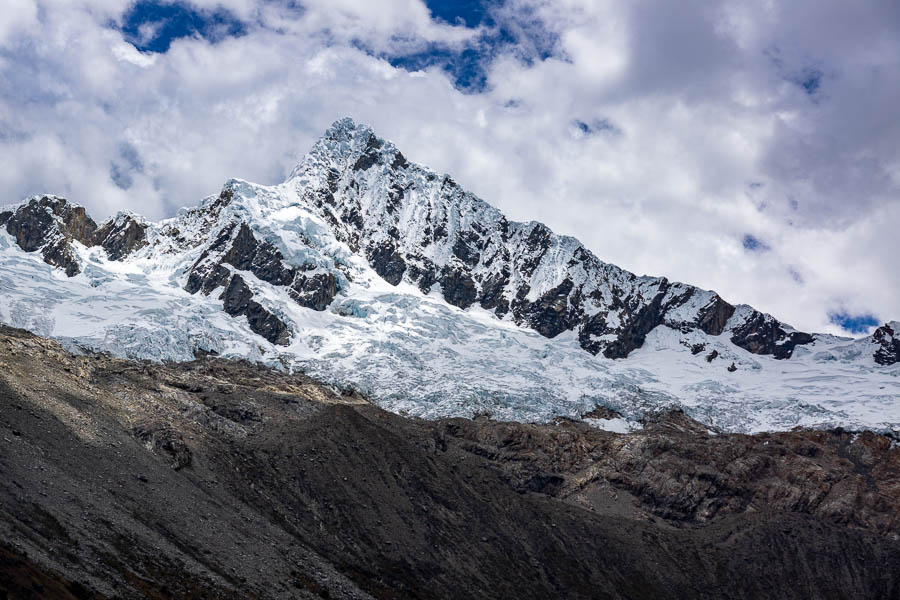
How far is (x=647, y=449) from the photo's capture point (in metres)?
192

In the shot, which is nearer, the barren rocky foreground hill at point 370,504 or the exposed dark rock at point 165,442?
the barren rocky foreground hill at point 370,504

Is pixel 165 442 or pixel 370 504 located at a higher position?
pixel 370 504

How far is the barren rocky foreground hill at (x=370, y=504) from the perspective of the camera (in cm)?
9050

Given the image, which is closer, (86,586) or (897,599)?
(86,586)

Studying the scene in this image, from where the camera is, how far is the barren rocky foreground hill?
90500 millimetres

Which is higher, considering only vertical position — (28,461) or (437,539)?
(437,539)

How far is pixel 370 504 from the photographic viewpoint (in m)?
132

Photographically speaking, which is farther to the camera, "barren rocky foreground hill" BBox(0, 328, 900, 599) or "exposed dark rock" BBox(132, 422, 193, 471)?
"exposed dark rock" BBox(132, 422, 193, 471)

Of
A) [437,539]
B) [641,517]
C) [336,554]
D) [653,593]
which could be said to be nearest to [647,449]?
[641,517]

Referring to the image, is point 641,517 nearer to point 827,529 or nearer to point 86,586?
point 827,529

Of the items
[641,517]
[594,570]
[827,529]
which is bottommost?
[594,570]

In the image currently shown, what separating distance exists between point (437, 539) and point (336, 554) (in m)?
20.6

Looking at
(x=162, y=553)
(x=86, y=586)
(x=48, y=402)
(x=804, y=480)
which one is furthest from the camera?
(x=804, y=480)

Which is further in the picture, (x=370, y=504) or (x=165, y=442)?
(x=370, y=504)
